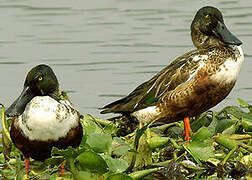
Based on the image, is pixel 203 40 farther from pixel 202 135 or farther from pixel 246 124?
pixel 202 135

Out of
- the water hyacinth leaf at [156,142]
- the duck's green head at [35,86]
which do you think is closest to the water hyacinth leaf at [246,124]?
the water hyacinth leaf at [156,142]

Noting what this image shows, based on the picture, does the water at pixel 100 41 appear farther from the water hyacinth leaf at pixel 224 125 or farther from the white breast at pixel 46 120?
the white breast at pixel 46 120

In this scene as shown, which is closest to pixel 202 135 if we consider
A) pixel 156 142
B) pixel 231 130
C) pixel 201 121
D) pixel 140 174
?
pixel 156 142

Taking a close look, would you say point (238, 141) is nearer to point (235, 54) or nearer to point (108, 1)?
point (235, 54)

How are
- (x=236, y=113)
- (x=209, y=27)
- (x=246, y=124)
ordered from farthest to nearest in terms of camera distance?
(x=209, y=27) < (x=236, y=113) < (x=246, y=124)

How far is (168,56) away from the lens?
12539 millimetres

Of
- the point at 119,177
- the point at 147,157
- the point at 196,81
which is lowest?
the point at 147,157

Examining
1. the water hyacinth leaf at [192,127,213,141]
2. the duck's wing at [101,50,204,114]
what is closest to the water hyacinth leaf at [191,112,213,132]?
the duck's wing at [101,50,204,114]

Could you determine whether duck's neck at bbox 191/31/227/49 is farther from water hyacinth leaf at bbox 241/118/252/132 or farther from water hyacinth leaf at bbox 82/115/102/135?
water hyacinth leaf at bbox 82/115/102/135

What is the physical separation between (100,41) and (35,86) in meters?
7.02

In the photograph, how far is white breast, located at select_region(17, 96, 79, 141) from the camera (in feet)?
22.0

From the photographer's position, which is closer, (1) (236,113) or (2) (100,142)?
(2) (100,142)

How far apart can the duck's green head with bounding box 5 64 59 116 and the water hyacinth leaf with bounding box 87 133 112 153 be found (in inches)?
22.4

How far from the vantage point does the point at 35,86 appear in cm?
712
